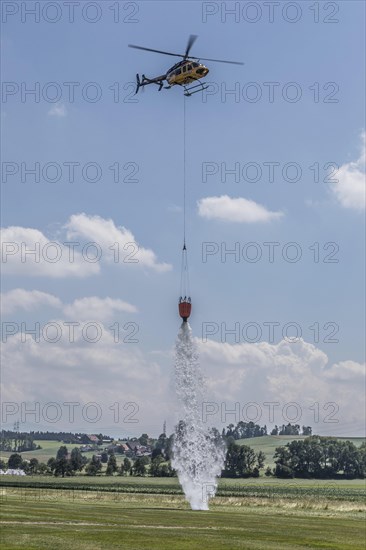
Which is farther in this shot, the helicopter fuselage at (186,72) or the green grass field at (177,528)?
the helicopter fuselage at (186,72)

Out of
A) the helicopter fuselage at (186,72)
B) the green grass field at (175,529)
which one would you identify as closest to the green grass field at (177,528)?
the green grass field at (175,529)

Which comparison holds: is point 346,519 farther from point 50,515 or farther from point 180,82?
point 180,82

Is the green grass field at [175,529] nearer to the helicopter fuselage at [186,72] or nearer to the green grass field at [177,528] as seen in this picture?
the green grass field at [177,528]

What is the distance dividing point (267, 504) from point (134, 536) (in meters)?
45.8

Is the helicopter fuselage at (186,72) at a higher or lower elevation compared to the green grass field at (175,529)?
higher

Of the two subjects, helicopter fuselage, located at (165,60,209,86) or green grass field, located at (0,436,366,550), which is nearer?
green grass field, located at (0,436,366,550)

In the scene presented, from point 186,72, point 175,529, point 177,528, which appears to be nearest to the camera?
point 175,529

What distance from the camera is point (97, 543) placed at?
47.2 meters

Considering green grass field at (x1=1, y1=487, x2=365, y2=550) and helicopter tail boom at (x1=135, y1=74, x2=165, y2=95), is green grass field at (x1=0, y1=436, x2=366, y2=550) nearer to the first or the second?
green grass field at (x1=1, y1=487, x2=365, y2=550)

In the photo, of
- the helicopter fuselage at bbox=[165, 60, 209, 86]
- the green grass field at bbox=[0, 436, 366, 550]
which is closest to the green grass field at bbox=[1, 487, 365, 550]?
the green grass field at bbox=[0, 436, 366, 550]

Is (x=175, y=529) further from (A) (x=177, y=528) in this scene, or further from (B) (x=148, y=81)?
(B) (x=148, y=81)

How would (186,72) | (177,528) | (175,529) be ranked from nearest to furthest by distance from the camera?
(175,529) → (177,528) → (186,72)

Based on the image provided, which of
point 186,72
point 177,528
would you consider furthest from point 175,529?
point 186,72

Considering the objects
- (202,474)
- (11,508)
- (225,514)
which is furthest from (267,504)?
(11,508)
